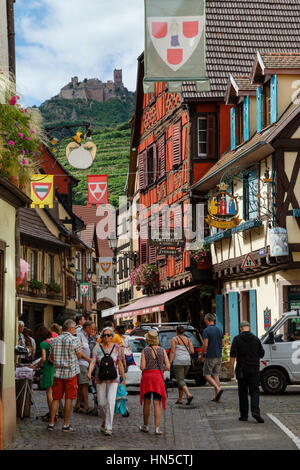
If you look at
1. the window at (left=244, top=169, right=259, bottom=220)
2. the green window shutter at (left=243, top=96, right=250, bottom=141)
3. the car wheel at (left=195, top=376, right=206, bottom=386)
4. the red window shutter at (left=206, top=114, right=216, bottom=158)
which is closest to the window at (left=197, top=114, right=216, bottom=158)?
the red window shutter at (left=206, top=114, right=216, bottom=158)

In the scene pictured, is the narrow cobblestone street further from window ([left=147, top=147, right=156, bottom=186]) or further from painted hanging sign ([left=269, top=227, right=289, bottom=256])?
window ([left=147, top=147, right=156, bottom=186])

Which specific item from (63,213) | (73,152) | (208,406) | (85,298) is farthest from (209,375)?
(85,298)

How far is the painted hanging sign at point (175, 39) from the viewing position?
1394 centimetres

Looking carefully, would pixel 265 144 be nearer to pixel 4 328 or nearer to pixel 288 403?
pixel 288 403

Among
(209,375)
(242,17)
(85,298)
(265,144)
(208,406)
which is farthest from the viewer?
(85,298)

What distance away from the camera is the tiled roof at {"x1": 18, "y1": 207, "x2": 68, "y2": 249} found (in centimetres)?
4419

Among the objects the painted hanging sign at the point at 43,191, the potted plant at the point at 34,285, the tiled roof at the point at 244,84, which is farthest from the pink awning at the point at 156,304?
the tiled roof at the point at 244,84

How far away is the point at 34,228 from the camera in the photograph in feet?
152

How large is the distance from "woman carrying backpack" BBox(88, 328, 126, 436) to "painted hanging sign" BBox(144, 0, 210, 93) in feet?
14.0

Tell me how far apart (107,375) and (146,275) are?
27358 millimetres

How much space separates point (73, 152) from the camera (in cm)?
2641

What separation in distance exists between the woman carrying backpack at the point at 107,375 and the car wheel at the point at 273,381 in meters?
6.68

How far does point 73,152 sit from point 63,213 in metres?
28.8

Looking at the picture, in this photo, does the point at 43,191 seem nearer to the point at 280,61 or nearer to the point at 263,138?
the point at 263,138
